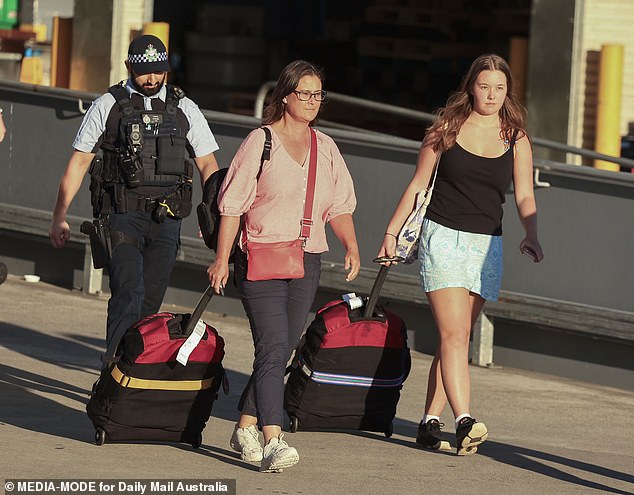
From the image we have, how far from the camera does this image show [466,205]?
7.44 metres

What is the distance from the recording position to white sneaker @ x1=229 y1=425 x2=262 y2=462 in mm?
7082

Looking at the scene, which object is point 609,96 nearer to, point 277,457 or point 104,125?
point 104,125

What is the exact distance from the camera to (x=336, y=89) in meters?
22.3

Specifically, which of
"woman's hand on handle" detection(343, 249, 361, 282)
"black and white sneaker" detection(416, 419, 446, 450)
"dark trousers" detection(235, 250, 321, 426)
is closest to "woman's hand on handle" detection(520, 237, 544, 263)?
"woman's hand on handle" detection(343, 249, 361, 282)

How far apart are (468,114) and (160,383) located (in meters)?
1.83

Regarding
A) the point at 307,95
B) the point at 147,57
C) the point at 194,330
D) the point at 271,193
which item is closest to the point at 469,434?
the point at 194,330

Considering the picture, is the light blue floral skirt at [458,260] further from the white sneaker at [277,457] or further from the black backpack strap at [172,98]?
the black backpack strap at [172,98]

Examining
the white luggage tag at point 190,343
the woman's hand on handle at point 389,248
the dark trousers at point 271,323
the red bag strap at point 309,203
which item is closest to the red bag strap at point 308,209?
the red bag strap at point 309,203

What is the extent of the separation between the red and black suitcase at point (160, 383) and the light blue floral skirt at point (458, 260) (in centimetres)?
101

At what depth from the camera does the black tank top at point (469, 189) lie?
7.43m

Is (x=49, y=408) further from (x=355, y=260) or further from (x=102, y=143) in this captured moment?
(x=355, y=260)

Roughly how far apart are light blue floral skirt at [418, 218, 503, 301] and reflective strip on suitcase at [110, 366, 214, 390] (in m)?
1.11

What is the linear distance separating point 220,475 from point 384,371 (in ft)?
3.81

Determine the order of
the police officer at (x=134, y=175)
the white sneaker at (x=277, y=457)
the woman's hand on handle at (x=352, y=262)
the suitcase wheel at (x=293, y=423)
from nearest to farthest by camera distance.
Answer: the white sneaker at (x=277, y=457) < the woman's hand on handle at (x=352, y=262) < the suitcase wheel at (x=293, y=423) < the police officer at (x=134, y=175)
